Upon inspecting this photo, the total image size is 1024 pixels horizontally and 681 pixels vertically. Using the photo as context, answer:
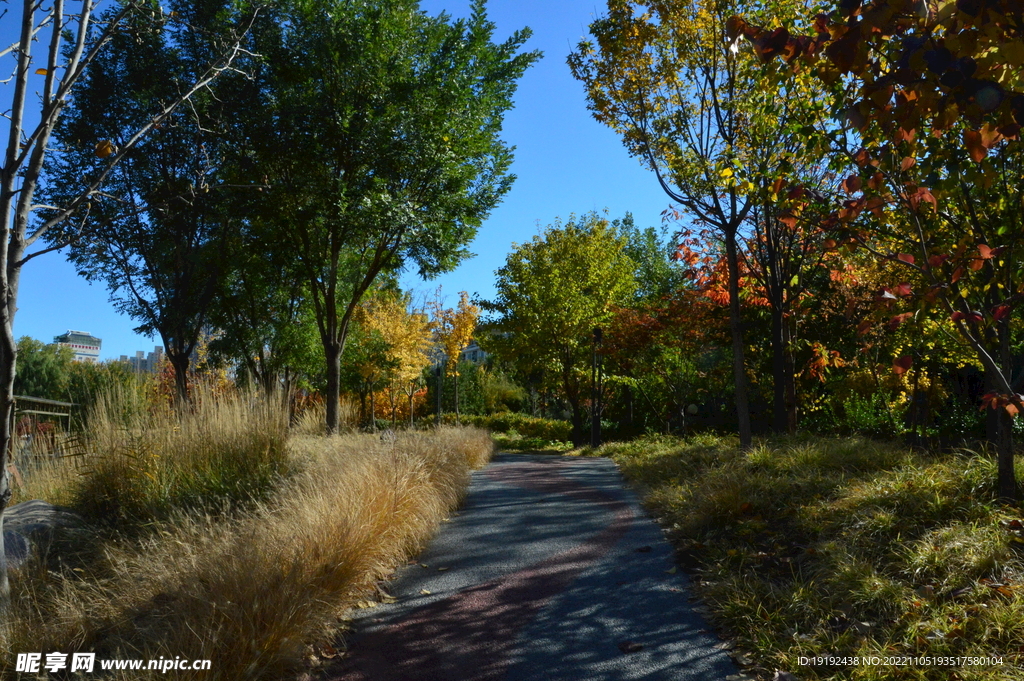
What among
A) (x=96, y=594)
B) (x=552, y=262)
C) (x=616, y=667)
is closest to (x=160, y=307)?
(x=552, y=262)

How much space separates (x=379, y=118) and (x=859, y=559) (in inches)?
346

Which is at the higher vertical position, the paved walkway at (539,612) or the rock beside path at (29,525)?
the rock beside path at (29,525)

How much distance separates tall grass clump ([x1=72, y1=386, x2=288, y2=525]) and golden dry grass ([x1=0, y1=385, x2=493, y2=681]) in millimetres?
288

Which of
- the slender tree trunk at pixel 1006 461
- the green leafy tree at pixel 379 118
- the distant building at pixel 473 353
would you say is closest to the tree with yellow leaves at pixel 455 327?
the distant building at pixel 473 353

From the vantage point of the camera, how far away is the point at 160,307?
1533 cm

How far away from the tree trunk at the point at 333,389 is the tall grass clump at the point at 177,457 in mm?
4007

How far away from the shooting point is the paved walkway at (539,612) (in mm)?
3590

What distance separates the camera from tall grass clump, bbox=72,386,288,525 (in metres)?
6.42

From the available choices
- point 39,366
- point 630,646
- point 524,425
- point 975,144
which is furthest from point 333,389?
point 39,366

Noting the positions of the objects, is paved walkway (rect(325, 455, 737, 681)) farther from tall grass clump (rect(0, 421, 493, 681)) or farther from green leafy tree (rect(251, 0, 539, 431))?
green leafy tree (rect(251, 0, 539, 431))

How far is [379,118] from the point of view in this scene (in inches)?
409

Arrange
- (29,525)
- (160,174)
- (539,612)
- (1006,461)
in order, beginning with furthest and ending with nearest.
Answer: (160,174) < (29,525) < (1006,461) < (539,612)
